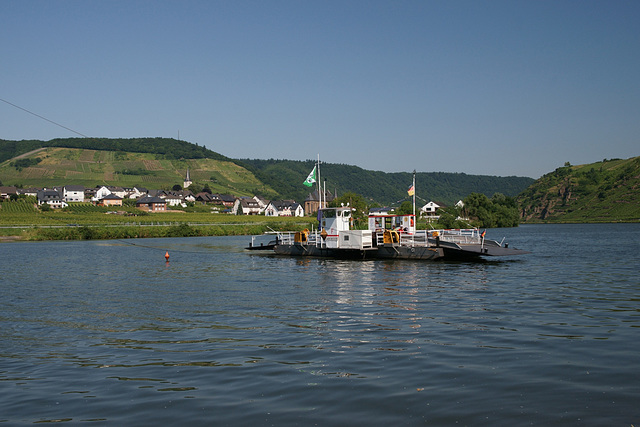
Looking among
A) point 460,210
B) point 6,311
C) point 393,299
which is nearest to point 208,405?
Answer: point 393,299

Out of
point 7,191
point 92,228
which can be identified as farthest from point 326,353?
point 7,191

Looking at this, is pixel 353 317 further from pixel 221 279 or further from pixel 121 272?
pixel 121 272

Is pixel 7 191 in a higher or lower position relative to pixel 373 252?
higher

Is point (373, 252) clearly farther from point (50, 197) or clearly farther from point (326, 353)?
point (50, 197)

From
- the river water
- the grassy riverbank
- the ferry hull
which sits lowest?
the river water

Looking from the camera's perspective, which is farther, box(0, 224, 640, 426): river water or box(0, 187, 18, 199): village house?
box(0, 187, 18, 199): village house

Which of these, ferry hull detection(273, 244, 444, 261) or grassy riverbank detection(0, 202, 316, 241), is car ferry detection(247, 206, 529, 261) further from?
grassy riverbank detection(0, 202, 316, 241)

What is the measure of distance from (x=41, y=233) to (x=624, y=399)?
96.2 m

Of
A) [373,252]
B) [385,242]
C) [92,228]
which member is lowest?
[373,252]

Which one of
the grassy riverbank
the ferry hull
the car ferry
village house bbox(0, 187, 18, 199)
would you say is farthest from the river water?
village house bbox(0, 187, 18, 199)

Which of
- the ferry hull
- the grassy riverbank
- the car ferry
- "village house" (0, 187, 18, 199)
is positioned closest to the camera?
the car ferry

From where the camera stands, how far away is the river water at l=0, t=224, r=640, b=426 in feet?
32.3

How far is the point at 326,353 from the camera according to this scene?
14156 millimetres

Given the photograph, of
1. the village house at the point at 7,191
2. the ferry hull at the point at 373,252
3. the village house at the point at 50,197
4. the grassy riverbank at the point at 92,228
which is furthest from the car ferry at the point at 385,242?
the village house at the point at 7,191
